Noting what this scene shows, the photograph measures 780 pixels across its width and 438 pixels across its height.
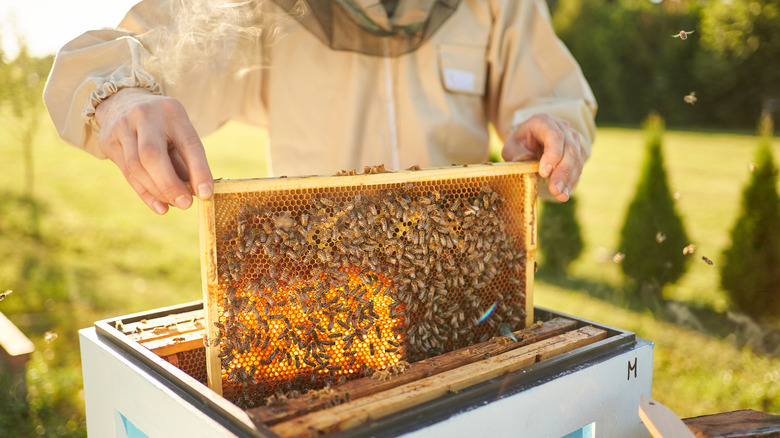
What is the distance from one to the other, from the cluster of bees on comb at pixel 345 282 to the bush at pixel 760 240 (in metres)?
5.13

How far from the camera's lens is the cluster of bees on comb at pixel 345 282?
181 centimetres

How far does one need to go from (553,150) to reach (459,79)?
0.85 m

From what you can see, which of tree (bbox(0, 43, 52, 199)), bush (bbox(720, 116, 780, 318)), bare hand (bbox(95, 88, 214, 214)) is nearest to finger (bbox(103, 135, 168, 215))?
bare hand (bbox(95, 88, 214, 214))

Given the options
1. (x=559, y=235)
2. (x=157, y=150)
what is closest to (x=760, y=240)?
(x=559, y=235)

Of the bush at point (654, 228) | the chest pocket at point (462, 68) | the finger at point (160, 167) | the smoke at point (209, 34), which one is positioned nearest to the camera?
the finger at point (160, 167)

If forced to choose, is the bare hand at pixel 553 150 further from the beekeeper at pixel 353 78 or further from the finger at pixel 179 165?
the finger at pixel 179 165

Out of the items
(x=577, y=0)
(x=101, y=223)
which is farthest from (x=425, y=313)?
(x=577, y=0)

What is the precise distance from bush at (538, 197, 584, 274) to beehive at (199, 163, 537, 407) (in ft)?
21.1

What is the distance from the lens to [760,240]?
234 inches

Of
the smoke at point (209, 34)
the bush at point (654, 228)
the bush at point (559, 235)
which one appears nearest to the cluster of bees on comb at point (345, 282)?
the smoke at point (209, 34)

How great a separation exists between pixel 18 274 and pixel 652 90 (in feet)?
77.5

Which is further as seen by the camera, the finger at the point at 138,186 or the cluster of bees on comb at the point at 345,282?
the cluster of bees on comb at the point at 345,282

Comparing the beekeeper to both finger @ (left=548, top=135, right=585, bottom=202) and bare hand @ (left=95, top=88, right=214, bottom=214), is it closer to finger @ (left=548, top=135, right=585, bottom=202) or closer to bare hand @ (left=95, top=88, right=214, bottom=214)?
finger @ (left=548, top=135, right=585, bottom=202)

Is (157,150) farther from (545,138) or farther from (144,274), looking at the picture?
(144,274)
